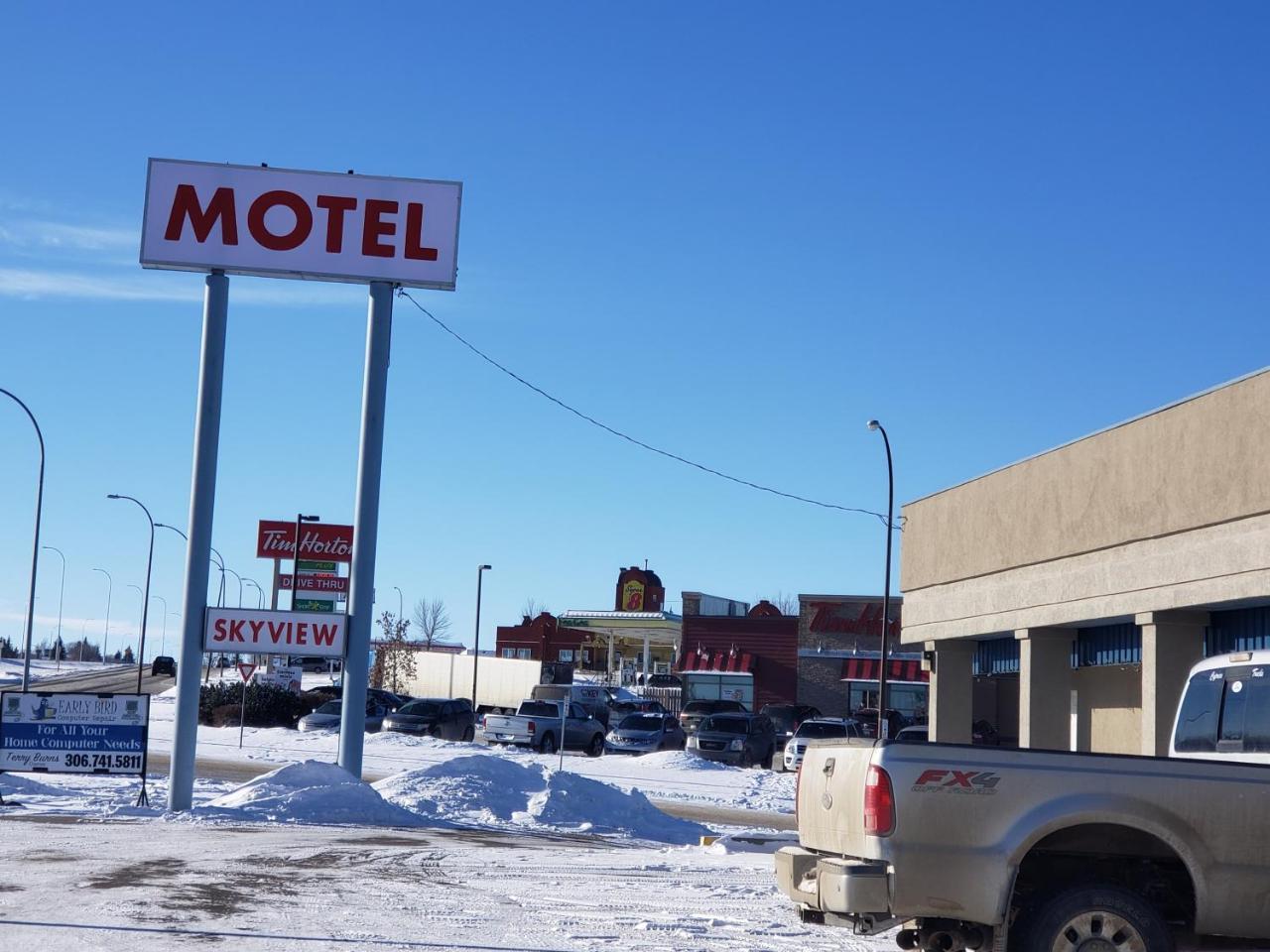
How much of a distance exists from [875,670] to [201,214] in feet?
145

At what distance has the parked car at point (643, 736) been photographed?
1729 inches

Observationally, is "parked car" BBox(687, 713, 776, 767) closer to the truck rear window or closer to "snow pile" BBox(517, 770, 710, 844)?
"snow pile" BBox(517, 770, 710, 844)

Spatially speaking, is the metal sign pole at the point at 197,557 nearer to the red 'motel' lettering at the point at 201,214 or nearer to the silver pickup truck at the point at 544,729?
the red 'motel' lettering at the point at 201,214

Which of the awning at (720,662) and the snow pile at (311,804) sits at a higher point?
the awning at (720,662)

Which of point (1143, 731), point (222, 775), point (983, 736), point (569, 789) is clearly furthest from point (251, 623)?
point (983, 736)

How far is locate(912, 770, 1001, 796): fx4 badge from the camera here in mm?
7699

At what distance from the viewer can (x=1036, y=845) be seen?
26.1ft

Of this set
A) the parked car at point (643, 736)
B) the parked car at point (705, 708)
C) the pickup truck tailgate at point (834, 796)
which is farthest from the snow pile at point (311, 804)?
the parked car at point (705, 708)

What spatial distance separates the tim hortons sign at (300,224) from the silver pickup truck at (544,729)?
1897 centimetres

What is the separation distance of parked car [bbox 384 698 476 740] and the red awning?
73.3ft

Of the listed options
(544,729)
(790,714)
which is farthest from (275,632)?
(790,714)

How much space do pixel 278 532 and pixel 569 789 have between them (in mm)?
39076

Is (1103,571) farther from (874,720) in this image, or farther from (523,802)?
(874,720)

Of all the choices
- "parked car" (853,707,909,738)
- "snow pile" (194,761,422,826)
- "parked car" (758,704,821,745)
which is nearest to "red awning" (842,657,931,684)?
"parked car" (853,707,909,738)
